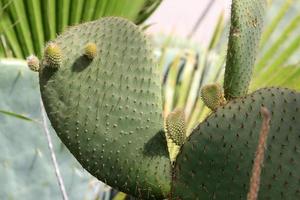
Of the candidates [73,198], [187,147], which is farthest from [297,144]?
[73,198]

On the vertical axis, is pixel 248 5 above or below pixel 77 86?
above

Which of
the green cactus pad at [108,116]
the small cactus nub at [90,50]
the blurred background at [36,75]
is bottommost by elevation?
the blurred background at [36,75]

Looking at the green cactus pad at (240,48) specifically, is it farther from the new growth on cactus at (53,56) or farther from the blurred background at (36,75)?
the blurred background at (36,75)

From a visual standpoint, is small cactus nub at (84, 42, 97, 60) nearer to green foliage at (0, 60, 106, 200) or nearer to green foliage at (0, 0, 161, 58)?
green foliage at (0, 60, 106, 200)

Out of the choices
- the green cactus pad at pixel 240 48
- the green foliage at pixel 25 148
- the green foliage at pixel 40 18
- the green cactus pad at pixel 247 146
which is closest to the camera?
the green cactus pad at pixel 247 146

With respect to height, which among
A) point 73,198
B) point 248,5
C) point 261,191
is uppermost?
point 248,5

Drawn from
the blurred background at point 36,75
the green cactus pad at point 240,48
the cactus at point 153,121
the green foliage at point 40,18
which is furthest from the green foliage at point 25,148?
the green cactus pad at point 240,48

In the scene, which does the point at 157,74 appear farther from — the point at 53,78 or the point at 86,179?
the point at 86,179
